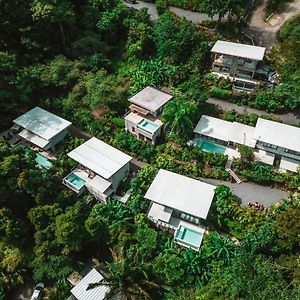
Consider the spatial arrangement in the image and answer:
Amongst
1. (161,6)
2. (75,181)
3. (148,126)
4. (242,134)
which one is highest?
(161,6)

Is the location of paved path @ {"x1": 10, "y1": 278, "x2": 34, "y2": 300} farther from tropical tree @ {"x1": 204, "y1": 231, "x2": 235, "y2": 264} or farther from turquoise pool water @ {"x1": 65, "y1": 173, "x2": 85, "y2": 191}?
tropical tree @ {"x1": 204, "y1": 231, "x2": 235, "y2": 264}

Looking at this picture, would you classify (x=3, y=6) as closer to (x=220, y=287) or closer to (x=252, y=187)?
(x=252, y=187)

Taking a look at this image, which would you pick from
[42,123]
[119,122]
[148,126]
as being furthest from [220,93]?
[42,123]

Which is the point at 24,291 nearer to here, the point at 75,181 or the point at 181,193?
the point at 75,181

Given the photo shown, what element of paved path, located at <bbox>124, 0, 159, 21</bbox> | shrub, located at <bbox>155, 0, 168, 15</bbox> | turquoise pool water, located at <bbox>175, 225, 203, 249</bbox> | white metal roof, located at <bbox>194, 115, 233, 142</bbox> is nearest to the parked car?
turquoise pool water, located at <bbox>175, 225, 203, 249</bbox>

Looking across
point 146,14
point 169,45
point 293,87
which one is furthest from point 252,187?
point 146,14

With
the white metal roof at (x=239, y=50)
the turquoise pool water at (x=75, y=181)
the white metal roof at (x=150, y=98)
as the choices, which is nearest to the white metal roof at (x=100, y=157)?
the turquoise pool water at (x=75, y=181)
